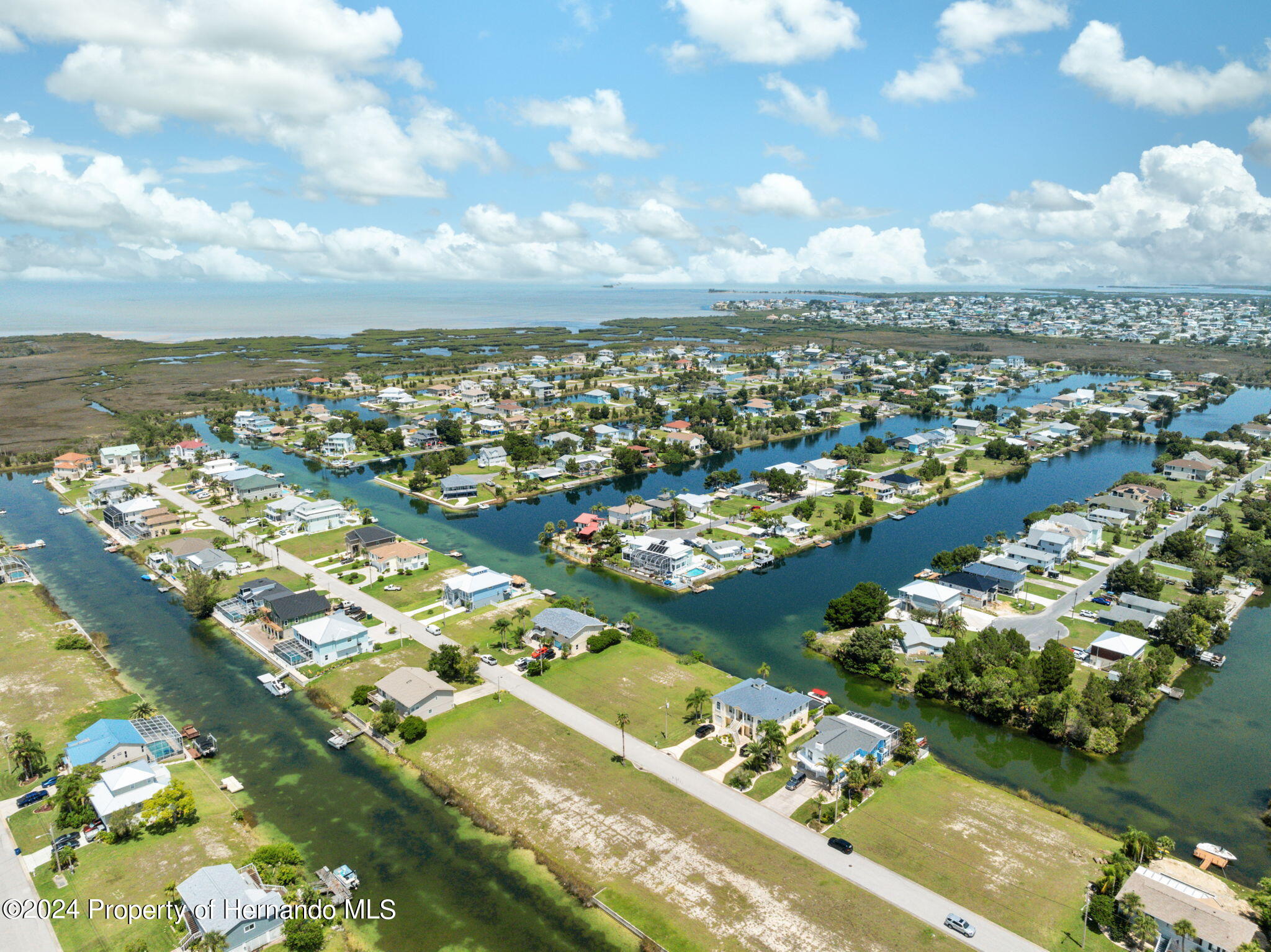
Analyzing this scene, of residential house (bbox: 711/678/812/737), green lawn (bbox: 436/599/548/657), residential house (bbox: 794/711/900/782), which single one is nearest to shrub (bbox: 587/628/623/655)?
green lawn (bbox: 436/599/548/657)

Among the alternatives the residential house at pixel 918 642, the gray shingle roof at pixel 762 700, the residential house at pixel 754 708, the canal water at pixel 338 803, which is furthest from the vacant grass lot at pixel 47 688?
the residential house at pixel 918 642

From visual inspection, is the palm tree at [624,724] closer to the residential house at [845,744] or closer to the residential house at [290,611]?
the residential house at [845,744]

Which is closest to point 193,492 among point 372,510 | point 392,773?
point 372,510

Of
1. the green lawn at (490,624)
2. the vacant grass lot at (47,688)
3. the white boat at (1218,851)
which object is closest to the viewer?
the white boat at (1218,851)

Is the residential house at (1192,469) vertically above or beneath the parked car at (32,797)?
above

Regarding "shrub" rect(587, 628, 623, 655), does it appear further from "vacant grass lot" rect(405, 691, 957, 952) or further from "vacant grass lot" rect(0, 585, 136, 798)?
"vacant grass lot" rect(0, 585, 136, 798)

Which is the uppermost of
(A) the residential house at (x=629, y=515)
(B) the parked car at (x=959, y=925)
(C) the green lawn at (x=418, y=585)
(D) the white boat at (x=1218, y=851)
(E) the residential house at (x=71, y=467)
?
(E) the residential house at (x=71, y=467)

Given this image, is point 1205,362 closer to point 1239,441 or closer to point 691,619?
point 1239,441
